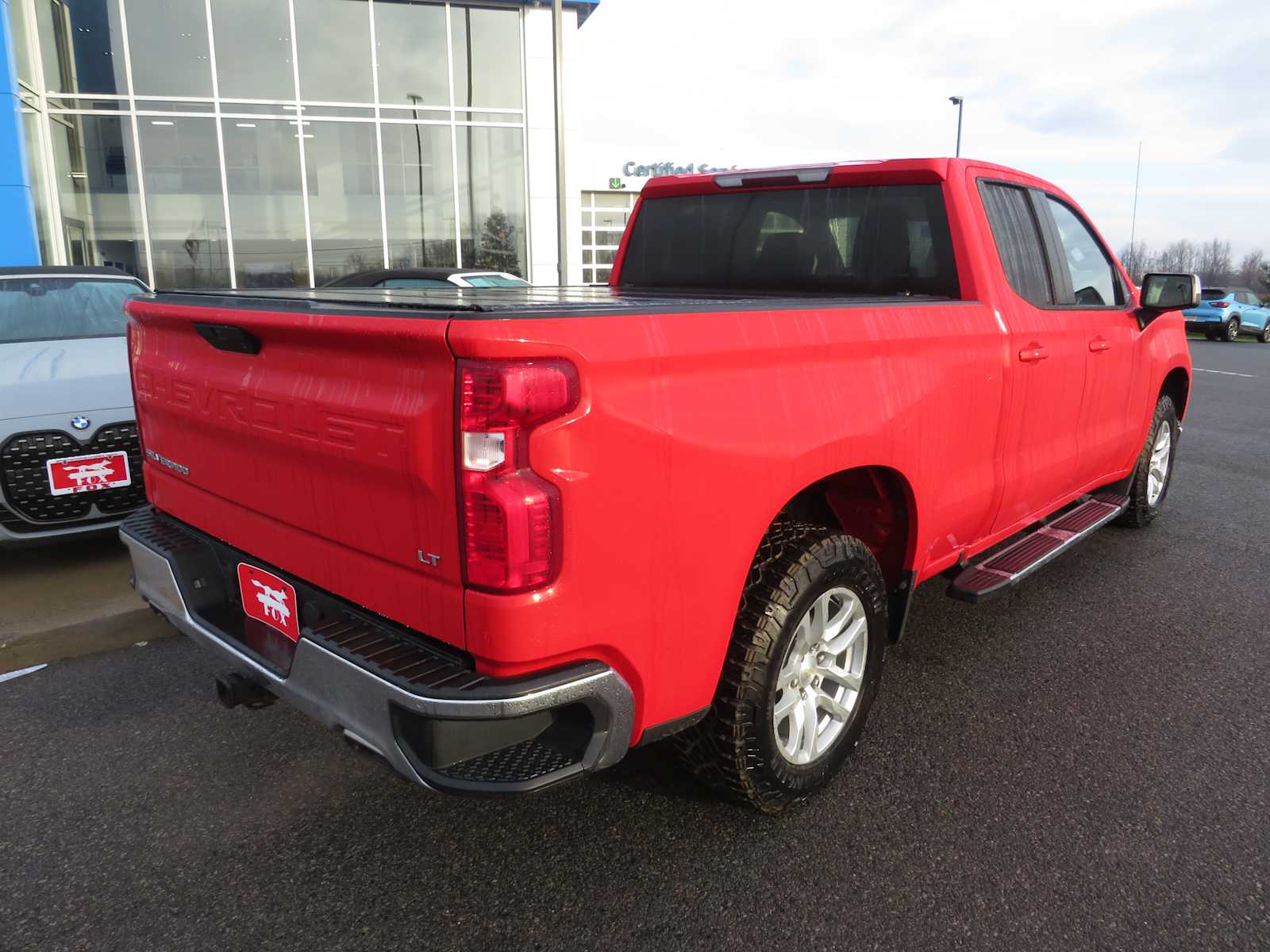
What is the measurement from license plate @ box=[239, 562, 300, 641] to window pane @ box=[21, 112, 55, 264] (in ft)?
52.3

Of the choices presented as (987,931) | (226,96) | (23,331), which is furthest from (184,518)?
(226,96)

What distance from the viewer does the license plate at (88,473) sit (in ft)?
14.2

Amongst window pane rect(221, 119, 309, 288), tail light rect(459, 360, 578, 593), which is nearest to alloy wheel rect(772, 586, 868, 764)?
tail light rect(459, 360, 578, 593)

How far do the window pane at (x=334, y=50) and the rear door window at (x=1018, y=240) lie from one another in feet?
50.4

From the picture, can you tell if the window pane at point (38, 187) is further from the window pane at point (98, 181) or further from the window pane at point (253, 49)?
the window pane at point (253, 49)

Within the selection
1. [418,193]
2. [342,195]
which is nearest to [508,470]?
[342,195]

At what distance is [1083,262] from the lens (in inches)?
167

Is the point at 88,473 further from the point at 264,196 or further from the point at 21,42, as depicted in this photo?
the point at 21,42

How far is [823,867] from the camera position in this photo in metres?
2.46

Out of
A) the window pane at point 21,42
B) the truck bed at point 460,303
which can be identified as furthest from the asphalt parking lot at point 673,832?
the window pane at point 21,42

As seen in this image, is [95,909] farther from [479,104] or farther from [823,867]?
[479,104]

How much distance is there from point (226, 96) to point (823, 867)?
17102 millimetres

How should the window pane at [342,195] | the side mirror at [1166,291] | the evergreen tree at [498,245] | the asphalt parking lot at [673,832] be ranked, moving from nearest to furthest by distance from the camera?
the asphalt parking lot at [673,832]
the side mirror at [1166,291]
the window pane at [342,195]
the evergreen tree at [498,245]

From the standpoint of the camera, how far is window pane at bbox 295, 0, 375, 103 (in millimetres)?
16047
